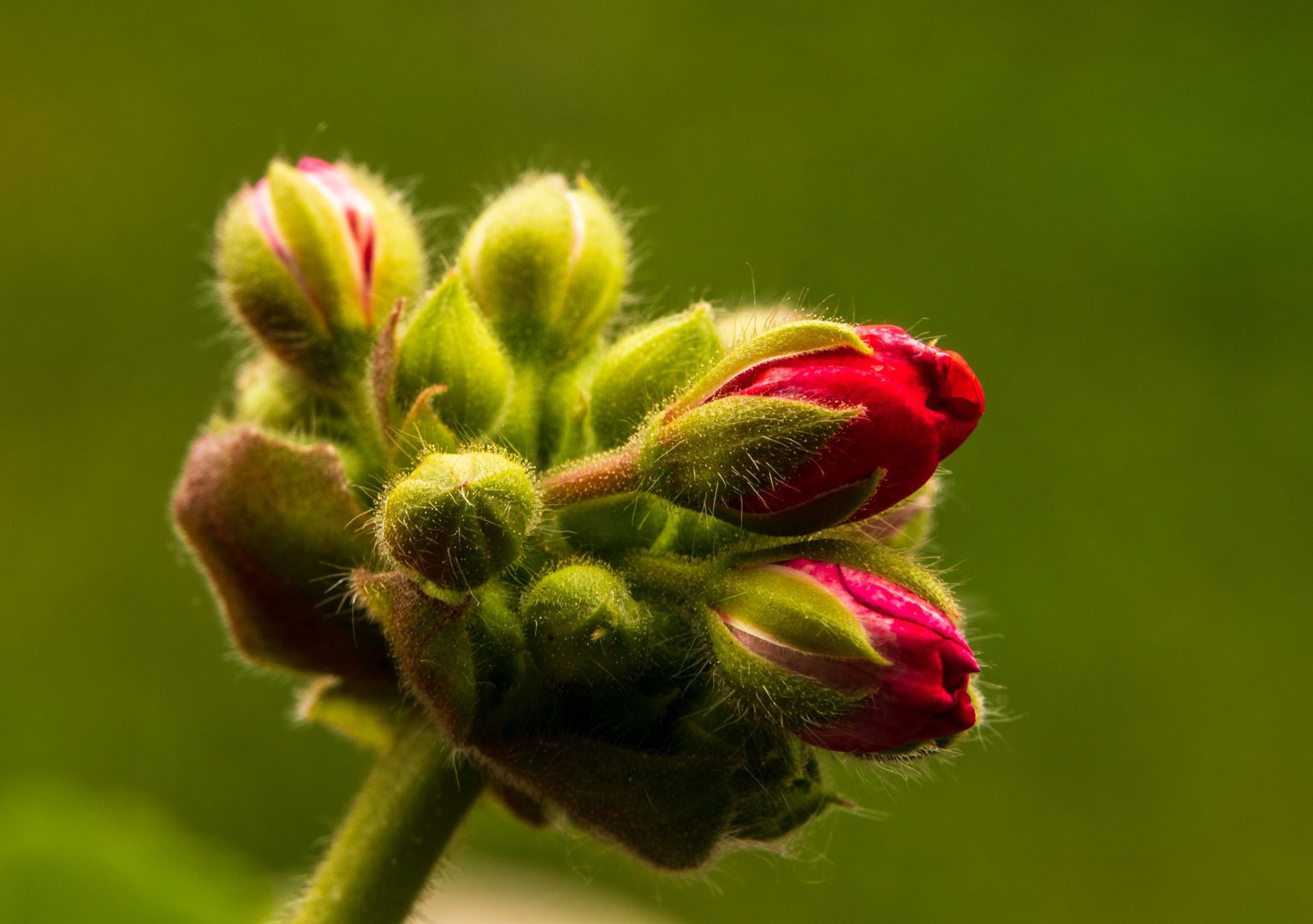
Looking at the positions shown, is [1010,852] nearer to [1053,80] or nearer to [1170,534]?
[1170,534]

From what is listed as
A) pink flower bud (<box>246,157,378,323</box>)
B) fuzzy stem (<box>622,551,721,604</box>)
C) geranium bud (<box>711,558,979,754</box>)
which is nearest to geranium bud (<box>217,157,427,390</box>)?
pink flower bud (<box>246,157,378,323</box>)

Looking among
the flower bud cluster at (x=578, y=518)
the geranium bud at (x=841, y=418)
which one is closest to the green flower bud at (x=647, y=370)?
the flower bud cluster at (x=578, y=518)

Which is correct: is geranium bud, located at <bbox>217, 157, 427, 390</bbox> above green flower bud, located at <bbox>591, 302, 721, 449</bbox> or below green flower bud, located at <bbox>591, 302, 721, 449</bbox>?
below

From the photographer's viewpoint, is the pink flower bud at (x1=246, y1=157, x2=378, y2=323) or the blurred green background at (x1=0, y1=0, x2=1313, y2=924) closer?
the pink flower bud at (x1=246, y1=157, x2=378, y2=323)

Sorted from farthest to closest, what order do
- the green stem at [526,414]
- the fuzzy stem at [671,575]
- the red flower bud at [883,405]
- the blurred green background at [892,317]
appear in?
the blurred green background at [892,317] → the green stem at [526,414] → the fuzzy stem at [671,575] → the red flower bud at [883,405]

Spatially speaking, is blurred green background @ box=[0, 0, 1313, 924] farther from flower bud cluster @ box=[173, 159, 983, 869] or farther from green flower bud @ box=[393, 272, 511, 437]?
green flower bud @ box=[393, 272, 511, 437]

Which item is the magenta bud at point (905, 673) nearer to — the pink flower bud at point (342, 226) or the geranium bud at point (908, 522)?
the geranium bud at point (908, 522)

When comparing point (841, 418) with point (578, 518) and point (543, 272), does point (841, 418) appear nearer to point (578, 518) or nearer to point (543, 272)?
point (578, 518)
